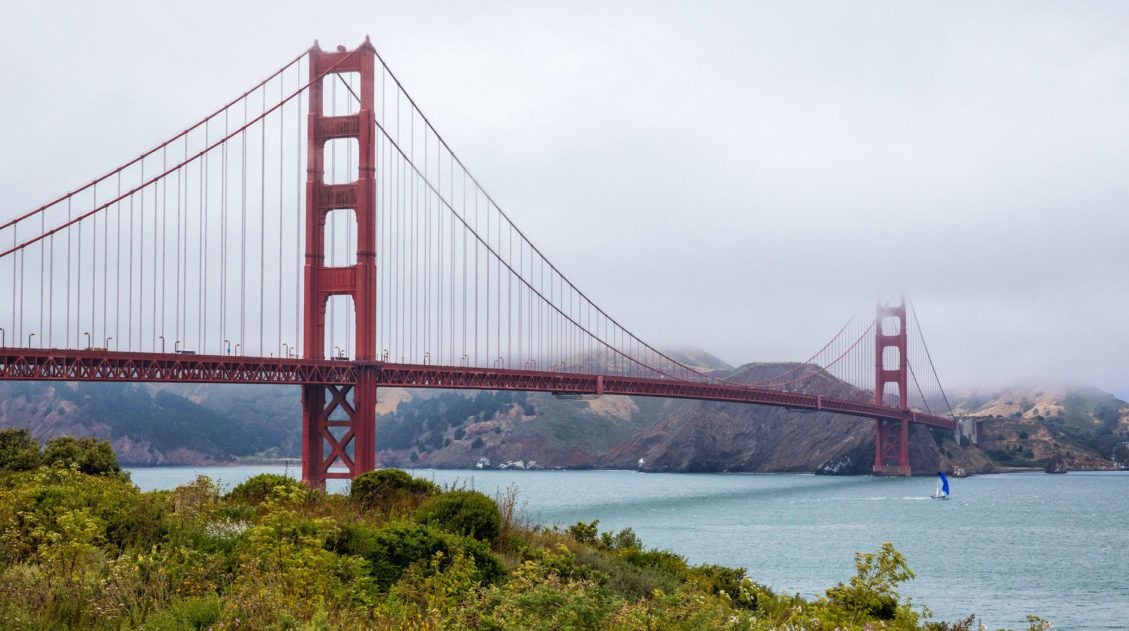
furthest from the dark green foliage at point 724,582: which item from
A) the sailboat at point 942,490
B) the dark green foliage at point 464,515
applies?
the sailboat at point 942,490

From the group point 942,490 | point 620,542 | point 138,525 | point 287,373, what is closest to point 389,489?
point 620,542

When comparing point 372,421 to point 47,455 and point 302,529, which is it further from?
point 302,529

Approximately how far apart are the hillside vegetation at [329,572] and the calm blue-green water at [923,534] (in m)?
4.20

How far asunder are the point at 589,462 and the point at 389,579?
545 ft

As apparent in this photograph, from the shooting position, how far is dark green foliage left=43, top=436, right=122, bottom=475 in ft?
106

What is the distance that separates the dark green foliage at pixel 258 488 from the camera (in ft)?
61.9

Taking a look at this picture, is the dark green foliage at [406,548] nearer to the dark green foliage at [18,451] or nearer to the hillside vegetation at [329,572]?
the hillside vegetation at [329,572]

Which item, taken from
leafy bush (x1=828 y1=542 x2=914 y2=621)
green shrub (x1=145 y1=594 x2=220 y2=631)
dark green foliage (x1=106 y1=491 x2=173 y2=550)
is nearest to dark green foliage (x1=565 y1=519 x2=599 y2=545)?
dark green foliage (x1=106 y1=491 x2=173 y2=550)

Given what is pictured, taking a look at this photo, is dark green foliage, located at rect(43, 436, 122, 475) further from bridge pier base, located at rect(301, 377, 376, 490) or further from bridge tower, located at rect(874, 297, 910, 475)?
bridge tower, located at rect(874, 297, 910, 475)

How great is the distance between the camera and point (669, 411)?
645 ft

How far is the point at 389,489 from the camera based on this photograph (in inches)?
841

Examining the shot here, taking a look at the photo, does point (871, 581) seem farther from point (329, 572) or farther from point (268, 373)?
point (268, 373)

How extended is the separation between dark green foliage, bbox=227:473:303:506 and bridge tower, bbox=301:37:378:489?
33.6 m

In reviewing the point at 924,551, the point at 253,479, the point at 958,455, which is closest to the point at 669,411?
the point at 958,455
